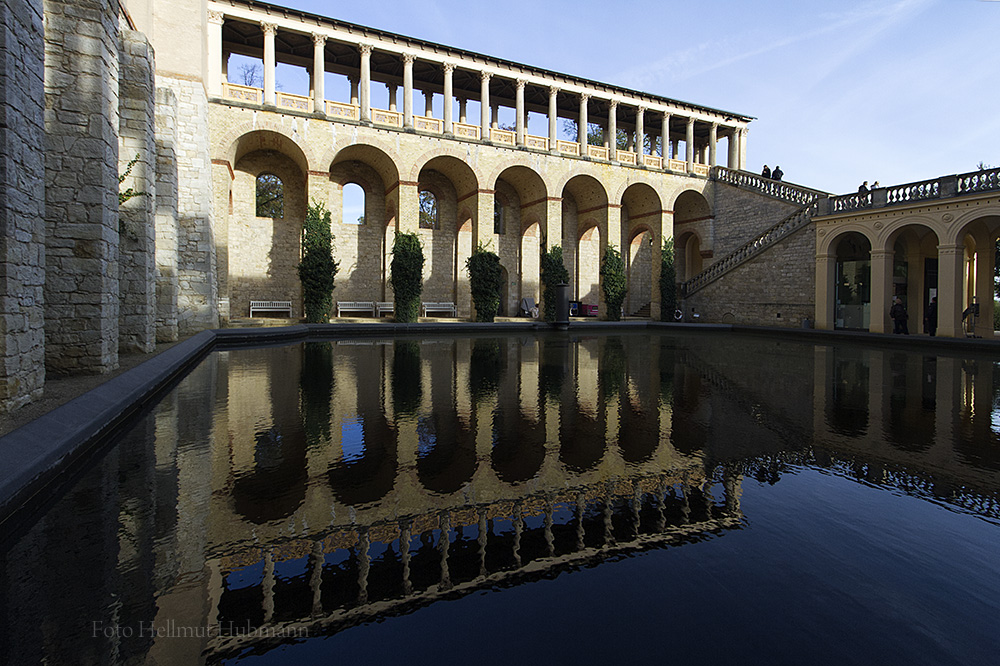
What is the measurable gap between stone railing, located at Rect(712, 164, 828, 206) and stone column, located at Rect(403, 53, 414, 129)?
17014 millimetres

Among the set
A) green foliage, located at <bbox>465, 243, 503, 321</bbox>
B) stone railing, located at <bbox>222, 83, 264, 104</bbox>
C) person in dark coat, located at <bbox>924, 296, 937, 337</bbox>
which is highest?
stone railing, located at <bbox>222, 83, 264, 104</bbox>

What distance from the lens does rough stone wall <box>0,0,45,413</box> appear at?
4641 millimetres

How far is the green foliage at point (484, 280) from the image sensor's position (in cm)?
2360

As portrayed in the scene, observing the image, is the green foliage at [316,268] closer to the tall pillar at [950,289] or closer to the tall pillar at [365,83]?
the tall pillar at [365,83]

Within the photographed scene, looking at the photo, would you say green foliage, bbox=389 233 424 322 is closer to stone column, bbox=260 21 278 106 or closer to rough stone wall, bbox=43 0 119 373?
stone column, bbox=260 21 278 106

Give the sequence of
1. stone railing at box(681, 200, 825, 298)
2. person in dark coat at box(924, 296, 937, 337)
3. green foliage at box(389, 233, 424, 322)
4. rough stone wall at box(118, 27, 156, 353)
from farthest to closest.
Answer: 1. stone railing at box(681, 200, 825, 298)
2. green foliage at box(389, 233, 424, 322)
3. person in dark coat at box(924, 296, 937, 337)
4. rough stone wall at box(118, 27, 156, 353)

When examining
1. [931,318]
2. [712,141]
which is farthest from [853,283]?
[712,141]

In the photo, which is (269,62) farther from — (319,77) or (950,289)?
(950,289)

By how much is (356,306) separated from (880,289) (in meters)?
21.1

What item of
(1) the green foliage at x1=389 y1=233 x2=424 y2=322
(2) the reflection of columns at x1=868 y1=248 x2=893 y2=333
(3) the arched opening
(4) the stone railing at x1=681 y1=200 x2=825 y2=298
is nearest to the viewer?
(2) the reflection of columns at x1=868 y1=248 x2=893 y2=333

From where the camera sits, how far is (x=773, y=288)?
2352cm

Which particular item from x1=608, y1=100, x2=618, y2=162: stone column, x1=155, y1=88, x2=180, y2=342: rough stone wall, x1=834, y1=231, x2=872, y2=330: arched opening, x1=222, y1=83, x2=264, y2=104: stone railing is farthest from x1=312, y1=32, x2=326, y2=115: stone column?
x1=834, y1=231, x2=872, y2=330: arched opening

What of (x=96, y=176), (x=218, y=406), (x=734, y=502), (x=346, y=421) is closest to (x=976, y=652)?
(x=734, y=502)

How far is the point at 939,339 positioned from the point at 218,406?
62.6 feet
